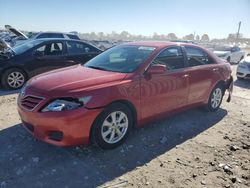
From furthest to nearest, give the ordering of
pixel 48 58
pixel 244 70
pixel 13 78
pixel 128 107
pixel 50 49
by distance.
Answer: pixel 244 70 → pixel 50 49 → pixel 48 58 → pixel 13 78 → pixel 128 107

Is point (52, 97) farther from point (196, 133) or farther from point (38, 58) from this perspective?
point (38, 58)

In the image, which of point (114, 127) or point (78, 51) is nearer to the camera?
point (114, 127)

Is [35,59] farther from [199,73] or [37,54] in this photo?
[199,73]

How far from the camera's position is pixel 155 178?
338 cm

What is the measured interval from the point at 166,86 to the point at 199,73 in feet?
3.66

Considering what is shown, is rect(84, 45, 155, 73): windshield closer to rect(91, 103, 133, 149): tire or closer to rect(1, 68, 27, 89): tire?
rect(91, 103, 133, 149): tire

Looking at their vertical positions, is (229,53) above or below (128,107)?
below

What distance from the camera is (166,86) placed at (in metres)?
4.56

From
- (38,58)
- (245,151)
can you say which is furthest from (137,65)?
(38,58)

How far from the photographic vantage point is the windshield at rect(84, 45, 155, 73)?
438cm

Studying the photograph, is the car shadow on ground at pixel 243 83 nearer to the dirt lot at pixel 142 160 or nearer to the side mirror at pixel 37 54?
the dirt lot at pixel 142 160

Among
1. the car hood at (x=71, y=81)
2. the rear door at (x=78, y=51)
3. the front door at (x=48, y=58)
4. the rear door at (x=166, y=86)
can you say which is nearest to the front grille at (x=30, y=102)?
the car hood at (x=71, y=81)

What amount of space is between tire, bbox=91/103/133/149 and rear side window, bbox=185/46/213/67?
1948 mm

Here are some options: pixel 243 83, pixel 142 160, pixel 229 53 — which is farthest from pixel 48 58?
pixel 229 53
